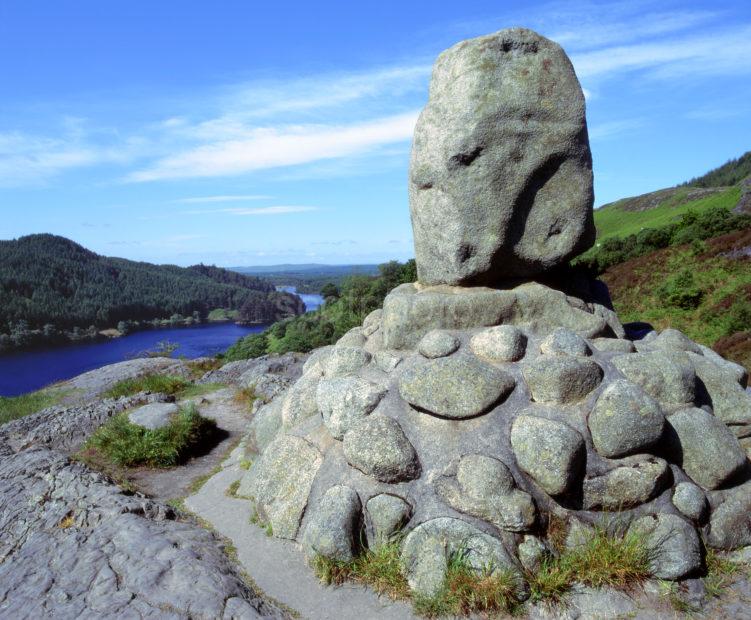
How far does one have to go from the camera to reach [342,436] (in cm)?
575

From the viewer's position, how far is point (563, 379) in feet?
17.6

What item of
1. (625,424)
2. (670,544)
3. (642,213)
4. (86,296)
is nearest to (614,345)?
(625,424)

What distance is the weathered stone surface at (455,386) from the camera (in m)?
5.37

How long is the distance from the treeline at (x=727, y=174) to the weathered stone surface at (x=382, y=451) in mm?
82027

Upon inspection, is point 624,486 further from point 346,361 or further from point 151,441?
point 151,441

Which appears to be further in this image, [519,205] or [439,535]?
[519,205]

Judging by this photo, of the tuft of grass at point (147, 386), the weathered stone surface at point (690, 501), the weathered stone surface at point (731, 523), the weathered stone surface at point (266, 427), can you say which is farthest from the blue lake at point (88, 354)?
the weathered stone surface at point (731, 523)

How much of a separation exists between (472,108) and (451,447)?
3680mm

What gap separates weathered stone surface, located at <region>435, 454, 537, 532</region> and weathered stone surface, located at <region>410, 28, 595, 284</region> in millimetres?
2473

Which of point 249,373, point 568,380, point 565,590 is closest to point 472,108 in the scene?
point 568,380

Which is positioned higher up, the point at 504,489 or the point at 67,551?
the point at 504,489

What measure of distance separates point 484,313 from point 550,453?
193cm

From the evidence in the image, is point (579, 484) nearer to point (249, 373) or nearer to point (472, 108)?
point (472, 108)

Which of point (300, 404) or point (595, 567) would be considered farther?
point (300, 404)
